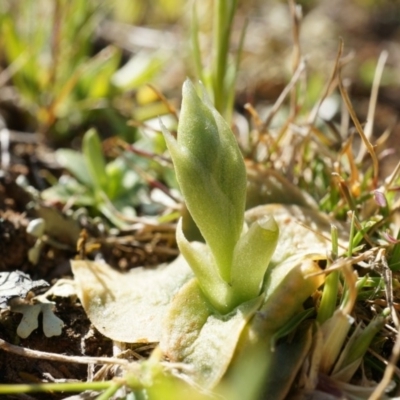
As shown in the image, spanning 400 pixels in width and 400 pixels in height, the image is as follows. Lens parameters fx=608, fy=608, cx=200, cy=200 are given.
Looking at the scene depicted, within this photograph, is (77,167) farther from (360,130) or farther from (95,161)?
(360,130)

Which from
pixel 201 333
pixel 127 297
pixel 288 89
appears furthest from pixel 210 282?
pixel 288 89

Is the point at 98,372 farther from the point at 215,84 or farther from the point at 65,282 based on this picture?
the point at 215,84

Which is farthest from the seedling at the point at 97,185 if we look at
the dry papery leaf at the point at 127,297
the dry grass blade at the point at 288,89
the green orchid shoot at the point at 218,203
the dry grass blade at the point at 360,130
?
the dry grass blade at the point at 360,130

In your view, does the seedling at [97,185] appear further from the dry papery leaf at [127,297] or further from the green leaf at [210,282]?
the green leaf at [210,282]

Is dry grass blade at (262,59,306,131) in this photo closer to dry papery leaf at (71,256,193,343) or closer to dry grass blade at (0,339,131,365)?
dry papery leaf at (71,256,193,343)

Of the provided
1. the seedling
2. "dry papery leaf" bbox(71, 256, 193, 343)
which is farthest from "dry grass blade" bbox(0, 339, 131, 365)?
the seedling

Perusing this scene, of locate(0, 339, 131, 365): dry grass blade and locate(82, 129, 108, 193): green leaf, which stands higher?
locate(82, 129, 108, 193): green leaf

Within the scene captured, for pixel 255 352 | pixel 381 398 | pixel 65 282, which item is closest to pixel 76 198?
pixel 65 282
